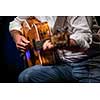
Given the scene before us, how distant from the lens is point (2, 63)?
5.49 ft

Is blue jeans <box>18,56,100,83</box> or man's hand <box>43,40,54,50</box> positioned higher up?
man's hand <box>43,40,54,50</box>

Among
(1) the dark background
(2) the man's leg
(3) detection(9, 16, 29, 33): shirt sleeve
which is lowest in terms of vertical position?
(2) the man's leg

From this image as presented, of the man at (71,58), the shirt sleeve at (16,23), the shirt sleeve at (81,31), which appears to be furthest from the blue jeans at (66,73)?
the shirt sleeve at (16,23)

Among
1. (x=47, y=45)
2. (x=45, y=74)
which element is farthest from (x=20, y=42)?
(x=45, y=74)

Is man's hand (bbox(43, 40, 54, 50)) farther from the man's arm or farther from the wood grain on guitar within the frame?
the man's arm

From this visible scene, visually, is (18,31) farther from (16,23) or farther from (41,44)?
(41,44)

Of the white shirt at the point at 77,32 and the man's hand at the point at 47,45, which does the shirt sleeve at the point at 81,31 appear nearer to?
the white shirt at the point at 77,32

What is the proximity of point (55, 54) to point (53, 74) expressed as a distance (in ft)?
0.53

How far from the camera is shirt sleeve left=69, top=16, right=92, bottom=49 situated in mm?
1642

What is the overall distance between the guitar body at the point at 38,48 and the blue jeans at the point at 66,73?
49mm

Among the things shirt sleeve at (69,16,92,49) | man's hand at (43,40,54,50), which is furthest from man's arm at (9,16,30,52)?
shirt sleeve at (69,16,92,49)
